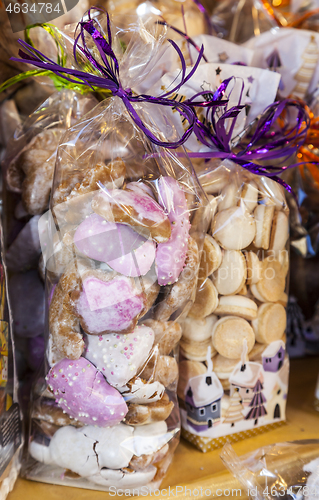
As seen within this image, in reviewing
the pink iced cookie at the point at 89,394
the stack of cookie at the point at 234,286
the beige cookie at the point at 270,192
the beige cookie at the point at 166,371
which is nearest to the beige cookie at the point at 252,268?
the stack of cookie at the point at 234,286

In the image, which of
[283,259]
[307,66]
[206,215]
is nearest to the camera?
Answer: [206,215]

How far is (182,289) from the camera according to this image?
60cm

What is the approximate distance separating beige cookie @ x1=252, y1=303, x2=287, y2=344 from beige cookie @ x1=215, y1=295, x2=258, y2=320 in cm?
3

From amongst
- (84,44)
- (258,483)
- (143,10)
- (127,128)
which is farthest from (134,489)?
(143,10)

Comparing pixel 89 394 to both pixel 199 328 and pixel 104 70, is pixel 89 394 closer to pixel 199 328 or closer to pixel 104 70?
pixel 199 328

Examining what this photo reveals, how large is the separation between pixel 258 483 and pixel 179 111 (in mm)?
615

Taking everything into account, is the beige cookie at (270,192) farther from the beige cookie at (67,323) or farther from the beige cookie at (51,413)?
the beige cookie at (51,413)

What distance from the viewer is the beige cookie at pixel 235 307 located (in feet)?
2.34

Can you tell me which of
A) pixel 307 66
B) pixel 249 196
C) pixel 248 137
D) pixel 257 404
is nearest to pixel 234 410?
pixel 257 404

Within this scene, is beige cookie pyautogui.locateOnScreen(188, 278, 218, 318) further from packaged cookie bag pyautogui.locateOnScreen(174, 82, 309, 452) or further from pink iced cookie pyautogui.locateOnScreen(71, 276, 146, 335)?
pink iced cookie pyautogui.locateOnScreen(71, 276, 146, 335)

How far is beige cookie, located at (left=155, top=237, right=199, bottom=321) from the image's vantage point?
0.60m

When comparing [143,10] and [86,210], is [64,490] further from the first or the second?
[143,10]

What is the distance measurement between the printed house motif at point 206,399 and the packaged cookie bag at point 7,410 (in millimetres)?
305

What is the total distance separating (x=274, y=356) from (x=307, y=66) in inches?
26.2
